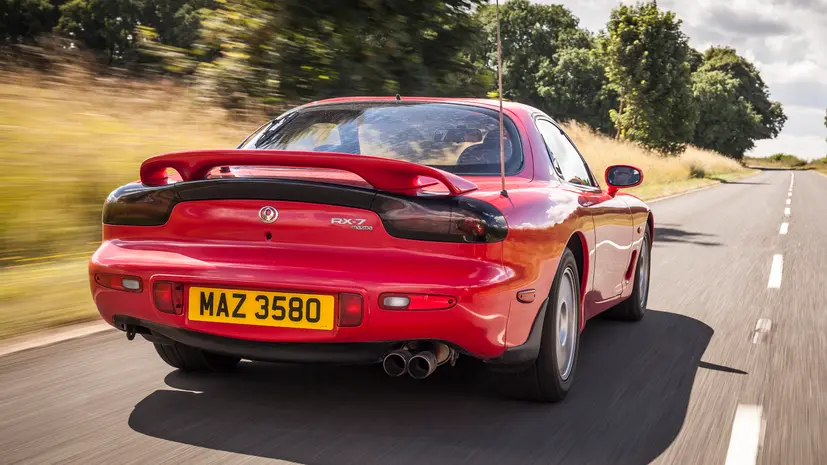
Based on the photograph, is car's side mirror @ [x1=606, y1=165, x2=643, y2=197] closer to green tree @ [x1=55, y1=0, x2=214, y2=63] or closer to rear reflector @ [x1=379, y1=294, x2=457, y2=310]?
rear reflector @ [x1=379, y1=294, x2=457, y2=310]

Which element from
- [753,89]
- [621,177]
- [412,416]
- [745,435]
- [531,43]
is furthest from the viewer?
[753,89]

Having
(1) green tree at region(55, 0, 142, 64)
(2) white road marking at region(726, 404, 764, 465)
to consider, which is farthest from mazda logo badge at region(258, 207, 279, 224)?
(1) green tree at region(55, 0, 142, 64)

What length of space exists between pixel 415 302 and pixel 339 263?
0.32 meters

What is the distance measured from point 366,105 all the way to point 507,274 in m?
1.61

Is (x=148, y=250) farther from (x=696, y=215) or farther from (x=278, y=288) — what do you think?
(x=696, y=215)

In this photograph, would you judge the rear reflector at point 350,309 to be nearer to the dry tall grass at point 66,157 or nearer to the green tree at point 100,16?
the dry tall grass at point 66,157

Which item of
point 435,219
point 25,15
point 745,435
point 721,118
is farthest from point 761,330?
point 721,118

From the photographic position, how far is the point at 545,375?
381cm

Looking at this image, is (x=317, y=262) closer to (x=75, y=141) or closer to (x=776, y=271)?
(x=75, y=141)

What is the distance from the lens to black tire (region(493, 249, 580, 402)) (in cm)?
378

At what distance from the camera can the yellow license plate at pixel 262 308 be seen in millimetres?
3266

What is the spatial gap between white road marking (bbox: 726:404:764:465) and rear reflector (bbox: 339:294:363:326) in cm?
148

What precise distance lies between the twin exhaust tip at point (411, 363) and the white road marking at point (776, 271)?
5.65 meters

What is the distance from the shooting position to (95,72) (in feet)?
37.9
